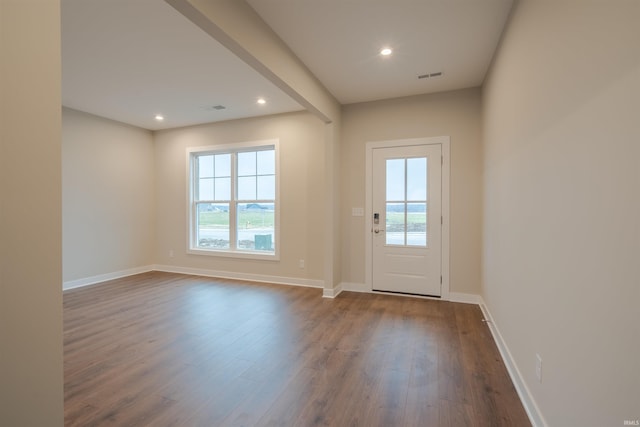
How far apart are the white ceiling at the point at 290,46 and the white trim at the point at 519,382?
2717 millimetres

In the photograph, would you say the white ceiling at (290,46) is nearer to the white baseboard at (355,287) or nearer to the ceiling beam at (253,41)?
the ceiling beam at (253,41)

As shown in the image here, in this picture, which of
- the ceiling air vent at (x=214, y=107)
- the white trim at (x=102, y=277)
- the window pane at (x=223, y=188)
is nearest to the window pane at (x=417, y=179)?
the ceiling air vent at (x=214, y=107)

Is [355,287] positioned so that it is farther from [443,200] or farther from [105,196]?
[105,196]

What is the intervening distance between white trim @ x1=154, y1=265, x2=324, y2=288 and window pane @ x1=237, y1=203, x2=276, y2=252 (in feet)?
1.55

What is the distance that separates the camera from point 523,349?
1958mm

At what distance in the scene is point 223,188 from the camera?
5.52 m

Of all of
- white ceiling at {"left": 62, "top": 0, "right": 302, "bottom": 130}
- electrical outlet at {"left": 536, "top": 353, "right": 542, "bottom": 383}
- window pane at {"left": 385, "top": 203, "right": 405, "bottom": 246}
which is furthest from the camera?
window pane at {"left": 385, "top": 203, "right": 405, "bottom": 246}

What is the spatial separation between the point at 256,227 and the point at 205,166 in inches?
65.1

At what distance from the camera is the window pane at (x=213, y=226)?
18.1 feet

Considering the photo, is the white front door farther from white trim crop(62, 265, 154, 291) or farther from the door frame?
white trim crop(62, 265, 154, 291)

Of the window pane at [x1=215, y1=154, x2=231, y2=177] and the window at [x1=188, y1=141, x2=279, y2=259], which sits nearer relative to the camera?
the window at [x1=188, y1=141, x2=279, y2=259]

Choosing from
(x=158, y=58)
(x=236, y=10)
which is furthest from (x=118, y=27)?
(x=236, y=10)

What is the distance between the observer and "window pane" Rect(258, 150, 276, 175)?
506 centimetres

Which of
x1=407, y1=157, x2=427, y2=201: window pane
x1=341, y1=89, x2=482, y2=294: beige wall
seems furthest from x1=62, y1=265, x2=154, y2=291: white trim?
x1=407, y1=157, x2=427, y2=201: window pane
